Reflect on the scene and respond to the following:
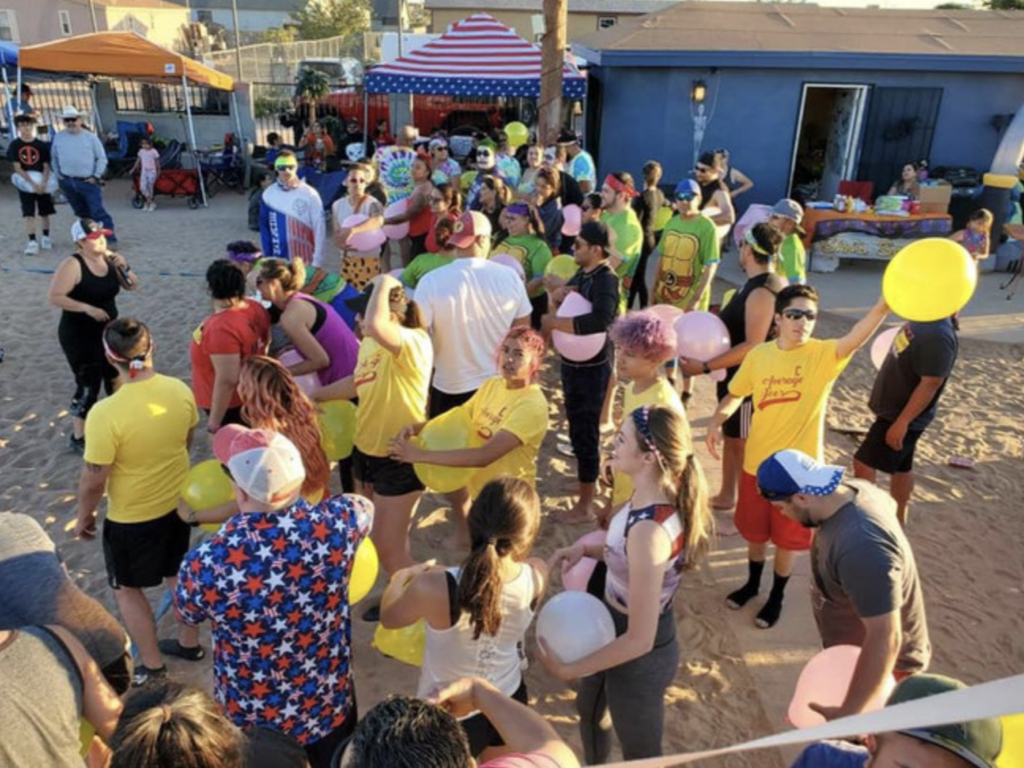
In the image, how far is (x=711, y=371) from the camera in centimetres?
447

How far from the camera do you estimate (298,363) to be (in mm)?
3982

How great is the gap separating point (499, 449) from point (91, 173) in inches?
392

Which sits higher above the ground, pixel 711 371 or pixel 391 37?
pixel 391 37

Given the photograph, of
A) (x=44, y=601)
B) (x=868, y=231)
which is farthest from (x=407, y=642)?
(x=868, y=231)

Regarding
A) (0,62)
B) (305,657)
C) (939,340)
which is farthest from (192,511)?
(0,62)

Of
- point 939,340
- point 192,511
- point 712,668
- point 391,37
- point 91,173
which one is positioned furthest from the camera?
point 391,37

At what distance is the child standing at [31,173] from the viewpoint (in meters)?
10.4

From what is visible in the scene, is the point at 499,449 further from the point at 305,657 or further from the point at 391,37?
the point at 391,37

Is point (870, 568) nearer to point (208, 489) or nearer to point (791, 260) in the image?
point (208, 489)

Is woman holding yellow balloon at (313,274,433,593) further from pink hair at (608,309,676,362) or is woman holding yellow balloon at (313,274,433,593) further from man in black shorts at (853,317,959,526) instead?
man in black shorts at (853,317,959,526)

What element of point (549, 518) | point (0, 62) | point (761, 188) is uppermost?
point (0, 62)

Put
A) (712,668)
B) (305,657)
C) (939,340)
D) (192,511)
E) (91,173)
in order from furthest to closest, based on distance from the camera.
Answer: (91,173) < (939,340) < (712,668) < (192,511) < (305,657)

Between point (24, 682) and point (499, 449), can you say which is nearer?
point (24, 682)

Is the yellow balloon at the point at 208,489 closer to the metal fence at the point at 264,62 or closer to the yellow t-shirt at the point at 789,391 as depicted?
the yellow t-shirt at the point at 789,391
